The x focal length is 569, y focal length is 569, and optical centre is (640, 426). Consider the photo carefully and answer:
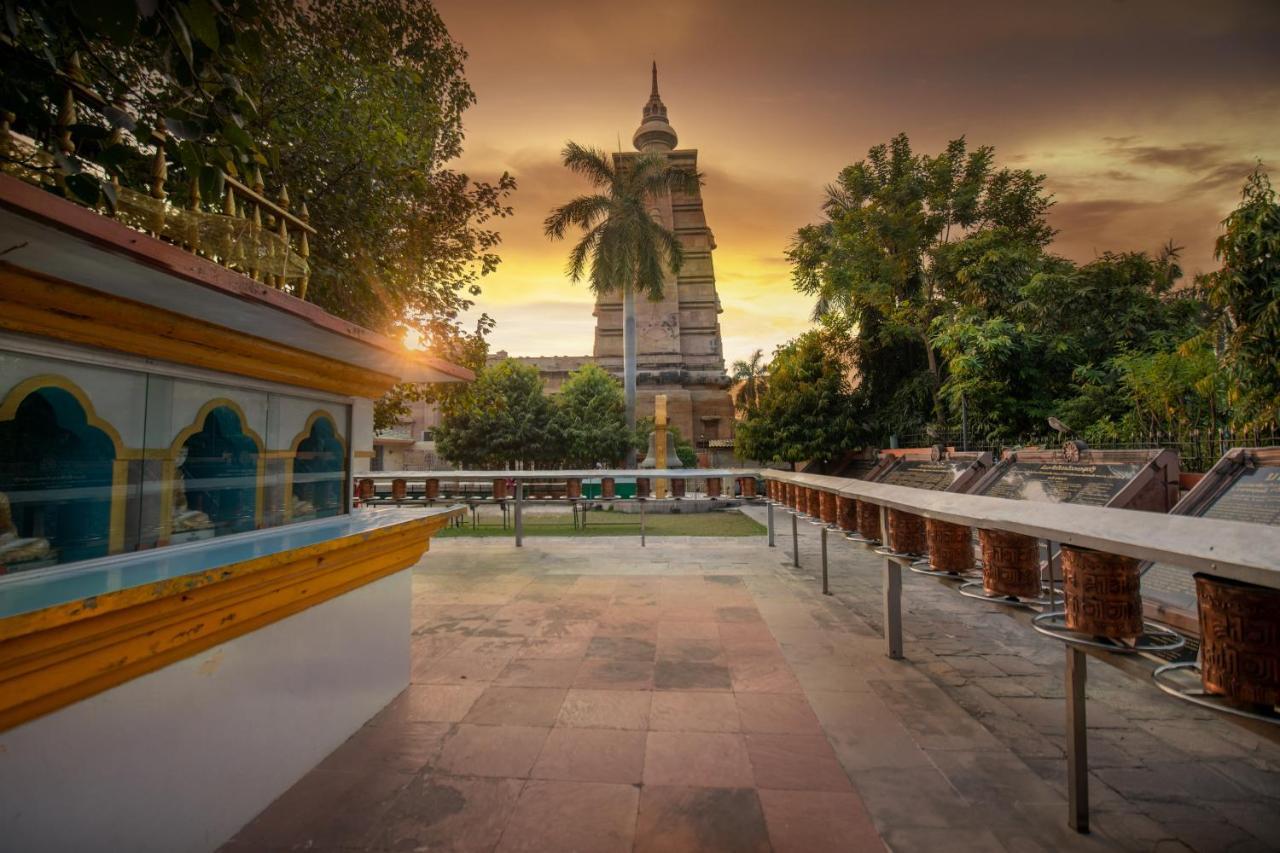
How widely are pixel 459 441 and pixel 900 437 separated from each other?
13932 mm

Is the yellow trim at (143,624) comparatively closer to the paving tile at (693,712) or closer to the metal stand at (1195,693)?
the paving tile at (693,712)

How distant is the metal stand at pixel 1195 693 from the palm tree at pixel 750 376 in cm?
2886

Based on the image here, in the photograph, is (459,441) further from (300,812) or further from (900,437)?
(300,812)

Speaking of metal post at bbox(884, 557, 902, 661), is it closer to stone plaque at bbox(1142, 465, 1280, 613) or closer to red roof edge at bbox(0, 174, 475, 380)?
stone plaque at bbox(1142, 465, 1280, 613)

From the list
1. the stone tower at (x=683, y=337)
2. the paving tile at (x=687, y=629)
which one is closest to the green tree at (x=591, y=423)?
the stone tower at (x=683, y=337)

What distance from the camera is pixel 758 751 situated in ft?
9.49

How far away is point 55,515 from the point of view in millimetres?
2020

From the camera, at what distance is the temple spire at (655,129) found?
2980 centimetres

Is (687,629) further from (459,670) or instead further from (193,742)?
(193,742)

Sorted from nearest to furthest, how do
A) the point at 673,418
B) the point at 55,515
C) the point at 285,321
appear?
the point at 55,515
the point at 285,321
the point at 673,418

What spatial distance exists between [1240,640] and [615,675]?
3.18 m

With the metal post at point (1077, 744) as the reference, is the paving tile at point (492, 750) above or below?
below

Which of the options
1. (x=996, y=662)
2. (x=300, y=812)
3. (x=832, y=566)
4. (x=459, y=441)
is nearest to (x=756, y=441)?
(x=832, y=566)

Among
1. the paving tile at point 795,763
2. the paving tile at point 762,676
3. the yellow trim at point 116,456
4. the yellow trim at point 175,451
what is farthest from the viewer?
the paving tile at point 762,676
